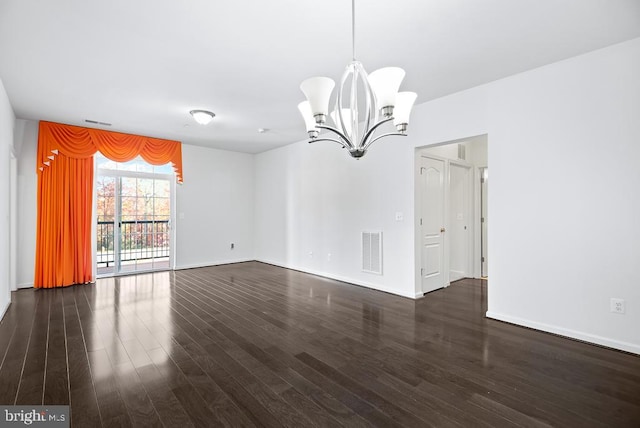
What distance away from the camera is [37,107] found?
4340 mm

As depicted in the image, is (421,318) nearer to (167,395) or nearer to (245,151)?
(167,395)

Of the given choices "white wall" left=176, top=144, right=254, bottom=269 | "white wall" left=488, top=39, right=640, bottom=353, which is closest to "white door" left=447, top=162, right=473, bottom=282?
"white wall" left=488, top=39, right=640, bottom=353

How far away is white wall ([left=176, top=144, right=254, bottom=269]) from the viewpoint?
22.0 ft

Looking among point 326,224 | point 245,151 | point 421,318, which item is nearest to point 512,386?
point 421,318

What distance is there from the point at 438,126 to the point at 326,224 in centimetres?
271

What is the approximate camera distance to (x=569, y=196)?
3000mm

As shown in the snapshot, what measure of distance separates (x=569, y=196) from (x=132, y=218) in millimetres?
6922

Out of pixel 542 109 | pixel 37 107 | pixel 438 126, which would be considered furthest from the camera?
pixel 37 107

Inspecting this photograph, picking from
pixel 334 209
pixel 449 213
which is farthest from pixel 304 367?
pixel 449 213

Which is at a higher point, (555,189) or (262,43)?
(262,43)

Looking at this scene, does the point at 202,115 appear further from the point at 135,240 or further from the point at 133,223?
the point at 135,240

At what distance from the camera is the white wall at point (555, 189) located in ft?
8.93

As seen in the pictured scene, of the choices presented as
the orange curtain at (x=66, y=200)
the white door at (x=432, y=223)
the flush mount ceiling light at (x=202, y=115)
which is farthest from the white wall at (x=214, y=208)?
the white door at (x=432, y=223)

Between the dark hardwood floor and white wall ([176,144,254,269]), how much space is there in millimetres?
2734
